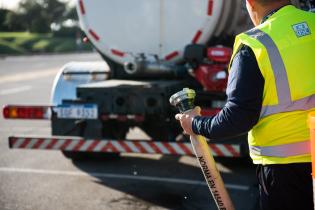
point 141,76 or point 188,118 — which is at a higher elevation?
point 188,118

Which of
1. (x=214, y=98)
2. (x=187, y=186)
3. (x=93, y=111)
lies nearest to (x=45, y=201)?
(x=93, y=111)

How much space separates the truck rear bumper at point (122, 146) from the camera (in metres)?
5.07

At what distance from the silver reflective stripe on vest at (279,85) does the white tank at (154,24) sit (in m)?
2.96

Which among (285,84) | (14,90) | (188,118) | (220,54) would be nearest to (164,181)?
(220,54)

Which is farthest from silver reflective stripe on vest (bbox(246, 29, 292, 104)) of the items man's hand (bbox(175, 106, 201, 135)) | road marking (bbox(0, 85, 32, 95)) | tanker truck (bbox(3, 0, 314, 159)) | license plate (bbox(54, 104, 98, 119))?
road marking (bbox(0, 85, 32, 95))

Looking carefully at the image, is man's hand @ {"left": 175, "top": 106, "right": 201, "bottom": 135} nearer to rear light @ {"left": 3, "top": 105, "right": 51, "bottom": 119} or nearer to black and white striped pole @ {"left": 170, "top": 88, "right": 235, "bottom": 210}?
black and white striped pole @ {"left": 170, "top": 88, "right": 235, "bottom": 210}

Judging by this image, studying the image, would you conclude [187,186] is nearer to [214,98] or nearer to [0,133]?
[214,98]

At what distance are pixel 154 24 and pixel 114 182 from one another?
5.69ft

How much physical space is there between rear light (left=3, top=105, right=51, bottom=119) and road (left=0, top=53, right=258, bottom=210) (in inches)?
25.9

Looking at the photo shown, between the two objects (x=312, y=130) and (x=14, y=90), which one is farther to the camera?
(x=14, y=90)

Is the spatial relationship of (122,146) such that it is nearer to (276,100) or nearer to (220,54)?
(220,54)

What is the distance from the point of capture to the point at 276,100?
2.41 meters

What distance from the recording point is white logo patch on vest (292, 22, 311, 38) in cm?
247

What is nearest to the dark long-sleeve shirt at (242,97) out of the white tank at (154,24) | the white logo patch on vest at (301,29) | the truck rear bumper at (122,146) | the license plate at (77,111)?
the white logo patch on vest at (301,29)
